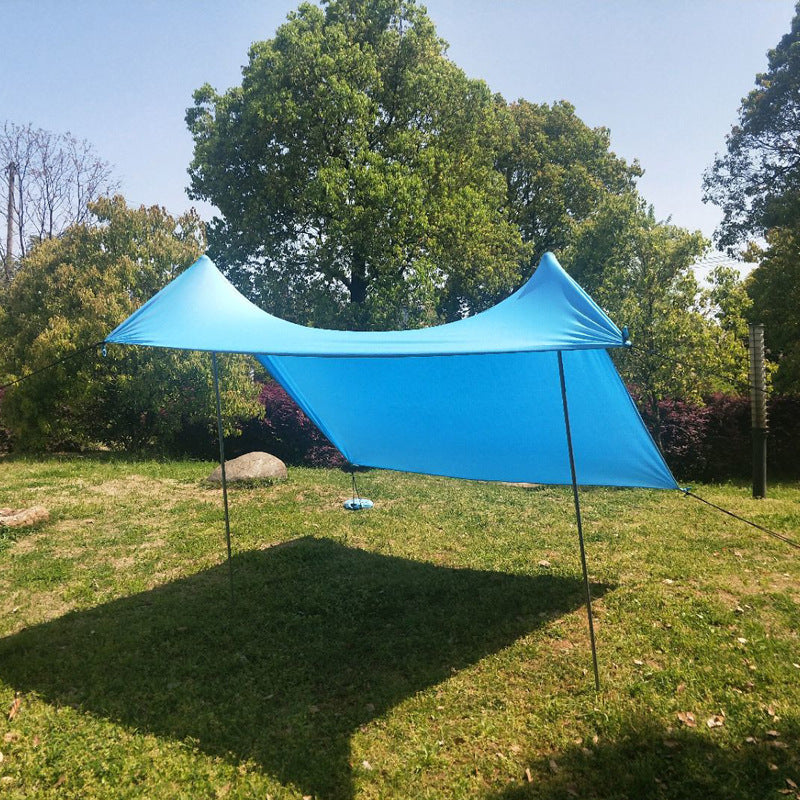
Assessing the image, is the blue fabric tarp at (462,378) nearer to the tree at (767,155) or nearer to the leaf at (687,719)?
the leaf at (687,719)

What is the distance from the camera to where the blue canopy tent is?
3.58 m

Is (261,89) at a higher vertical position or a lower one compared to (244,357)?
higher

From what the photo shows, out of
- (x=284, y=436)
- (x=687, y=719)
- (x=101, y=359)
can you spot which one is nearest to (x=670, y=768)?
(x=687, y=719)

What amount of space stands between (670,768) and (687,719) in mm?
445

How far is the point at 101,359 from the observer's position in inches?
466

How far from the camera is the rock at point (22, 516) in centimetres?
656

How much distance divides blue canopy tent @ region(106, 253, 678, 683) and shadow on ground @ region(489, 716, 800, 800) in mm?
735

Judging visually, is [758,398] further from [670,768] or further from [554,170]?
[554,170]

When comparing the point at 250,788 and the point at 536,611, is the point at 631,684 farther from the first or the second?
the point at 250,788

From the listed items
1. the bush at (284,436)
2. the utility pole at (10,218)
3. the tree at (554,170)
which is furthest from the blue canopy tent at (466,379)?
the utility pole at (10,218)

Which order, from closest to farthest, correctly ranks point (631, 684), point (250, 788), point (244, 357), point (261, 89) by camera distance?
1. point (250, 788)
2. point (631, 684)
3. point (244, 357)
4. point (261, 89)

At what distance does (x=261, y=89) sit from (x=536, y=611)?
12.9 meters

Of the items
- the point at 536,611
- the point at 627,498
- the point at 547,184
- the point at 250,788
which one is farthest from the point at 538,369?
the point at 547,184

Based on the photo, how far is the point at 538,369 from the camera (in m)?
4.46
